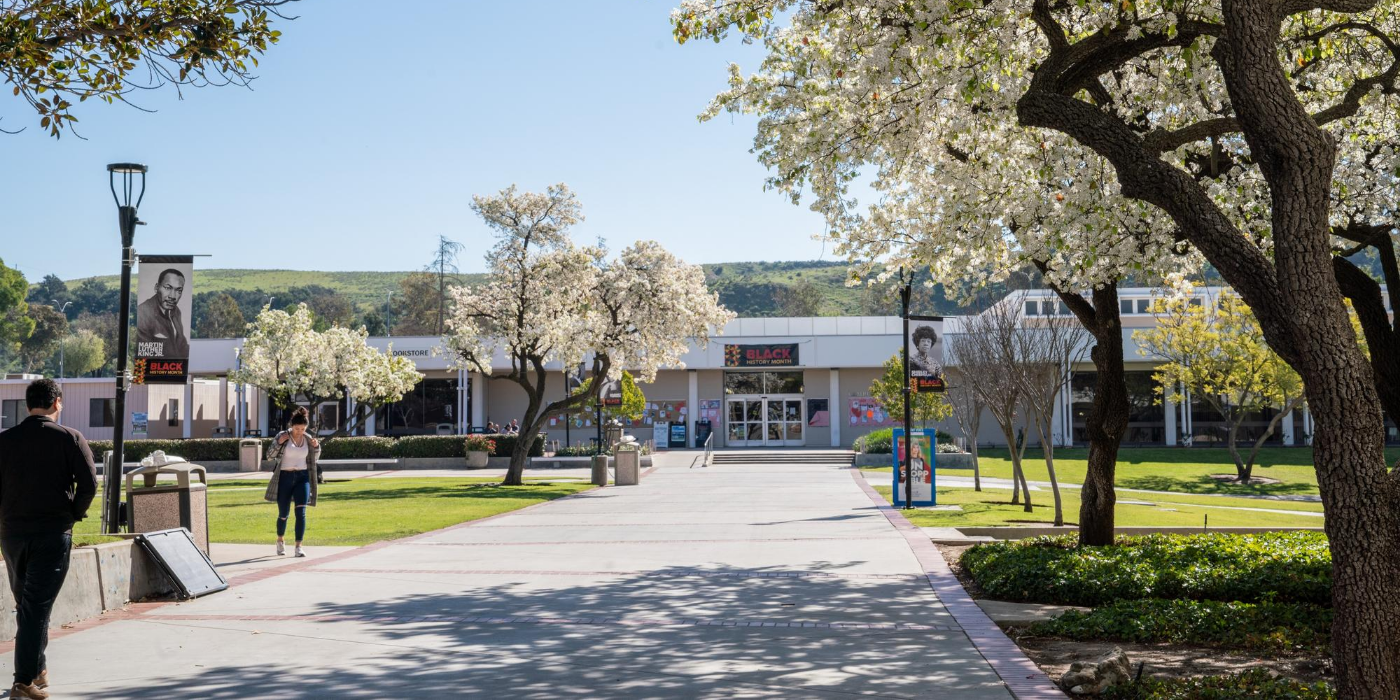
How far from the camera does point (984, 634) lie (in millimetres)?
7828

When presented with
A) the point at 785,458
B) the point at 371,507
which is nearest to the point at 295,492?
the point at 371,507

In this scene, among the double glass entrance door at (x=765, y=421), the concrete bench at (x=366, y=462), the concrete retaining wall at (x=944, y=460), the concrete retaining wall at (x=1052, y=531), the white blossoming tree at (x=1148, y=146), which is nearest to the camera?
the white blossoming tree at (x=1148, y=146)

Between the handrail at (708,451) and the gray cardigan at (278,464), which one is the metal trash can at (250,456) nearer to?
the handrail at (708,451)

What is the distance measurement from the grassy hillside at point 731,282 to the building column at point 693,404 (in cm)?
7018

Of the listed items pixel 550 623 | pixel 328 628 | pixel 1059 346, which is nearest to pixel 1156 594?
pixel 550 623

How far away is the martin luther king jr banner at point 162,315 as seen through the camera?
11.8 m

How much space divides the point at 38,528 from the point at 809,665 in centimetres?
456

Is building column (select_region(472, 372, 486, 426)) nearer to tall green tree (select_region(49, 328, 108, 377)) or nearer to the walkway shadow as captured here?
the walkway shadow

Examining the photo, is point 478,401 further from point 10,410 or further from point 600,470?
point 600,470

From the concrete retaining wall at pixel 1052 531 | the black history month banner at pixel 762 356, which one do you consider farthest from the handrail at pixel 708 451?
the concrete retaining wall at pixel 1052 531

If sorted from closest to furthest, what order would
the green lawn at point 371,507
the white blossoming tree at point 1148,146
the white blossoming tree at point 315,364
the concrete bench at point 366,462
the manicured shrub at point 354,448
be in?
the white blossoming tree at point 1148,146 → the green lawn at point 371,507 → the white blossoming tree at point 315,364 → the concrete bench at point 366,462 → the manicured shrub at point 354,448

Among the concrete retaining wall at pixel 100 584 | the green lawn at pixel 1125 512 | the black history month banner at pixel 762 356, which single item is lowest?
the green lawn at pixel 1125 512

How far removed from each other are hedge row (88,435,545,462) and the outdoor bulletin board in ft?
69.9

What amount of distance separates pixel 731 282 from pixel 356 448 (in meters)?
105
